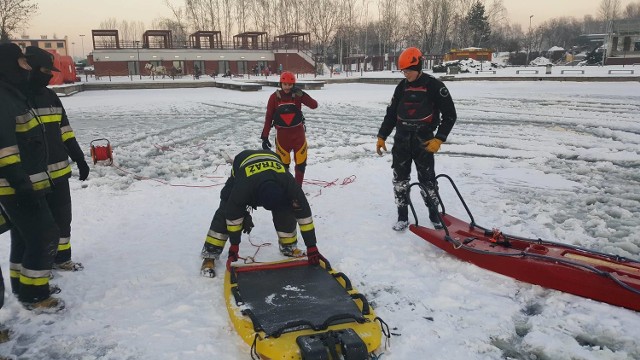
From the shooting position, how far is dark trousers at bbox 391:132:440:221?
5152mm

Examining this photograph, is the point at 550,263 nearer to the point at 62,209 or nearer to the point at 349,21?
the point at 62,209

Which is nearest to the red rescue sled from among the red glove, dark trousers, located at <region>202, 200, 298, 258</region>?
the red glove

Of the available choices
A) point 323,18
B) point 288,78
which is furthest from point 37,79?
point 323,18

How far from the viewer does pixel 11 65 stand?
3334mm

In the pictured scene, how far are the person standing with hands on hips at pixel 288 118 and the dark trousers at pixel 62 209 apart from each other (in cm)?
292

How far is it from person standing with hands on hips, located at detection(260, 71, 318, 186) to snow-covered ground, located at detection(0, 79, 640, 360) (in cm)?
81

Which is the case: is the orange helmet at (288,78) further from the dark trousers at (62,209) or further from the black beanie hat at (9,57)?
the black beanie hat at (9,57)

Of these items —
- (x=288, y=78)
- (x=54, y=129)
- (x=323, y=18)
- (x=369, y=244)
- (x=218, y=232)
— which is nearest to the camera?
(x=54, y=129)

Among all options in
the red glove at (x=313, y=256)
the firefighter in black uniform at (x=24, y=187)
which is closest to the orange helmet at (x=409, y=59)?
the red glove at (x=313, y=256)

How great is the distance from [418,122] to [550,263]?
1989mm

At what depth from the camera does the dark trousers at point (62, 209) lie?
4039mm

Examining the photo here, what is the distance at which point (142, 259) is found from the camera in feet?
15.4

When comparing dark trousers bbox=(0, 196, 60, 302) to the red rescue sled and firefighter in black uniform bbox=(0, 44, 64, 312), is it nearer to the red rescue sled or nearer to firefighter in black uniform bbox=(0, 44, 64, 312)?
firefighter in black uniform bbox=(0, 44, 64, 312)

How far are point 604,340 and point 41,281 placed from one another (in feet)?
13.7
